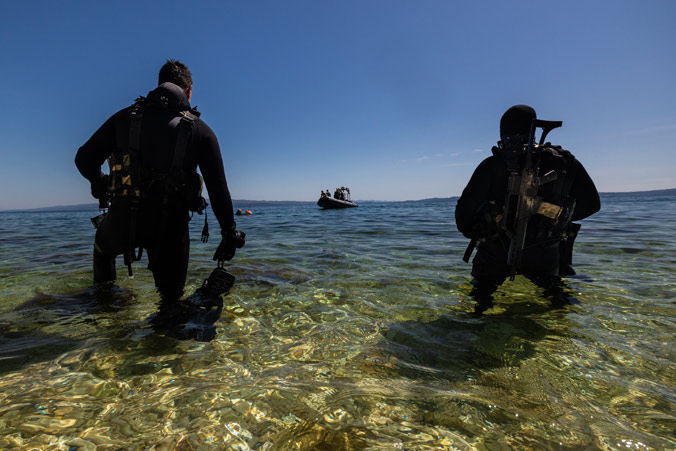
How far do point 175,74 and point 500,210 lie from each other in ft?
11.8

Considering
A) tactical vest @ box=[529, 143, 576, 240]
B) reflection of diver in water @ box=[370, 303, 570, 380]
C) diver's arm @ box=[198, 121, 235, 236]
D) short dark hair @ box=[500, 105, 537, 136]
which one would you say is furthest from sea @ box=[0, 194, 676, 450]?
short dark hair @ box=[500, 105, 537, 136]

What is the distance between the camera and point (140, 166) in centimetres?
282

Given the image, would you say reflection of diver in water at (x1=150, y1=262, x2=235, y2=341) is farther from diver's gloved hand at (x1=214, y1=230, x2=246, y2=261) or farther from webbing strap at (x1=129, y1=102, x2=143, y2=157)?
webbing strap at (x1=129, y1=102, x2=143, y2=157)

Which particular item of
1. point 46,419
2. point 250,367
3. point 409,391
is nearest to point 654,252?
point 409,391

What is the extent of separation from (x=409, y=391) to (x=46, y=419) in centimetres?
197

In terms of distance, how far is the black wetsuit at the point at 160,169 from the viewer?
2.83 m

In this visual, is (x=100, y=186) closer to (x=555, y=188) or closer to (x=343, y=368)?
(x=343, y=368)

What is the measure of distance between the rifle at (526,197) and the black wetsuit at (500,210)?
143 mm

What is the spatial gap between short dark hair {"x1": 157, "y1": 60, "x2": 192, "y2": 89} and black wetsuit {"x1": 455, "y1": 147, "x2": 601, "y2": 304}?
316 centimetres

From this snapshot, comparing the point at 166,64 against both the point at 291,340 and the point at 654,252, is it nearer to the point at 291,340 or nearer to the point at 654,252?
the point at 291,340

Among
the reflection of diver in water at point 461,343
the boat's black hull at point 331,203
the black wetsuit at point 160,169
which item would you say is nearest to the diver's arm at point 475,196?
the reflection of diver in water at point 461,343

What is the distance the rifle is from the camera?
2.97 meters

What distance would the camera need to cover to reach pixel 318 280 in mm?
5078

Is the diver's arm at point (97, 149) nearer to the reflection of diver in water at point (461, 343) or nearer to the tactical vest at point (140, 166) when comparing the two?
the tactical vest at point (140, 166)
